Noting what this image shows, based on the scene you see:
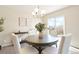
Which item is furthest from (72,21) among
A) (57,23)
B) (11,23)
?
(11,23)

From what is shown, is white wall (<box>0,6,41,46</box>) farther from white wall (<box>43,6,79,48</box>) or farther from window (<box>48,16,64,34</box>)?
white wall (<box>43,6,79,48</box>)

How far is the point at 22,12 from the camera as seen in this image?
100 centimetres

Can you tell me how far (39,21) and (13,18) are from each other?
0.31 meters

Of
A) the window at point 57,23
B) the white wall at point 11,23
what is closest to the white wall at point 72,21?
the window at point 57,23

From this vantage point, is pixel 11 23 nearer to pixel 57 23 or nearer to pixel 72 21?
pixel 57 23

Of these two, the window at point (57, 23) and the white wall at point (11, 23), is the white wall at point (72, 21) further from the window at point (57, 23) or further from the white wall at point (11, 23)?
the white wall at point (11, 23)

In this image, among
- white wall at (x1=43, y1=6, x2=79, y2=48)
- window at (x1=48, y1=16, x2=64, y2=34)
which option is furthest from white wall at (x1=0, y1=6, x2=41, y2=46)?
white wall at (x1=43, y1=6, x2=79, y2=48)

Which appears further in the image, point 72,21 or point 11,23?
point 11,23
